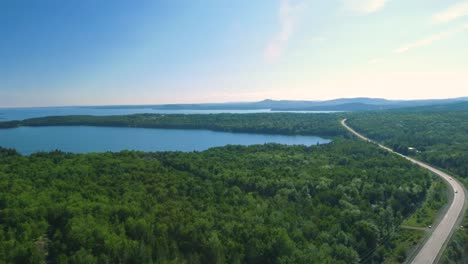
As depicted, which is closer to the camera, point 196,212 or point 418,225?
point 196,212

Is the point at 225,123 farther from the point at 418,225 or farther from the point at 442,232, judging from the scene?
the point at 442,232

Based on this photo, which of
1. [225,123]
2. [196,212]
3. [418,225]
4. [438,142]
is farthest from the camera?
[225,123]

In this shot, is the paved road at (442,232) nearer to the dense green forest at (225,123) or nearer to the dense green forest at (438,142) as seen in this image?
the dense green forest at (438,142)

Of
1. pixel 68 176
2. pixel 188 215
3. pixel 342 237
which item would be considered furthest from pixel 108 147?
pixel 342 237

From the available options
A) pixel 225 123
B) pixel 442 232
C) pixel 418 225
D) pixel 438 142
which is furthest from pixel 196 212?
pixel 225 123

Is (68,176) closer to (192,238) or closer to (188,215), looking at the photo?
(188,215)

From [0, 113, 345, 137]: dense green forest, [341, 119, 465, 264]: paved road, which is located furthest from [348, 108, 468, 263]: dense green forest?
[0, 113, 345, 137]: dense green forest
